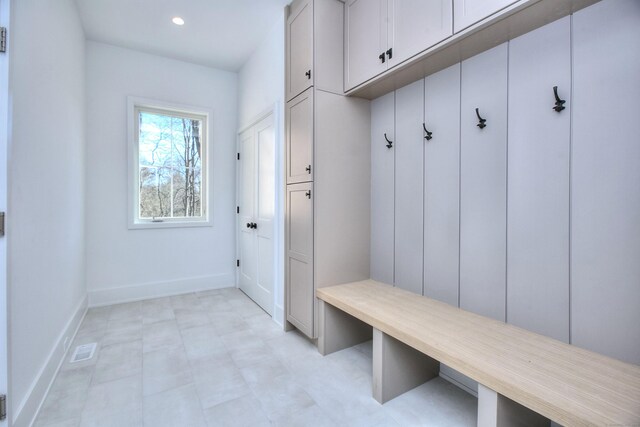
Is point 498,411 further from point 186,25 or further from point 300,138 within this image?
point 186,25

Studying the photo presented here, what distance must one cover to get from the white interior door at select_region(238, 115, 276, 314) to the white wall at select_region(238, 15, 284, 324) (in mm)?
124

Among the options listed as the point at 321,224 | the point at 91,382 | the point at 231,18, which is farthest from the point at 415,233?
the point at 231,18

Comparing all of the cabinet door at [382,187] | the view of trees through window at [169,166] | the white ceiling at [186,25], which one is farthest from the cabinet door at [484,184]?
the view of trees through window at [169,166]

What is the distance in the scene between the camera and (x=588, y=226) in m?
1.32

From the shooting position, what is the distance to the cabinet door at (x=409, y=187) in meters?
2.09

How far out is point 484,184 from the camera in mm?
1703

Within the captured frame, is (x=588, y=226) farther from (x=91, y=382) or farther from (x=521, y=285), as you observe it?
(x=91, y=382)

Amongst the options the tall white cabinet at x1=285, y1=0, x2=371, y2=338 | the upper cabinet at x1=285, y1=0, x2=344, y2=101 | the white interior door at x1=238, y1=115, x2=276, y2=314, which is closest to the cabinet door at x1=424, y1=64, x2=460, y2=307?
the tall white cabinet at x1=285, y1=0, x2=371, y2=338

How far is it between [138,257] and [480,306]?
11.7ft

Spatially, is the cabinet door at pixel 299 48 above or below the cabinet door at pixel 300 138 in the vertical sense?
above

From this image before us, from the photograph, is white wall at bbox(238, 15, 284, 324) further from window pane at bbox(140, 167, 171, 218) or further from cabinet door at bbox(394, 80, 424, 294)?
window pane at bbox(140, 167, 171, 218)

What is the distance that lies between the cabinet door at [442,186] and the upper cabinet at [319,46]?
737mm

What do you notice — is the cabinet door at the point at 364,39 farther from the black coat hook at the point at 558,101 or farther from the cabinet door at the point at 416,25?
the black coat hook at the point at 558,101

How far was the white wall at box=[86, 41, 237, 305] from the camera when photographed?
10.8 feet
